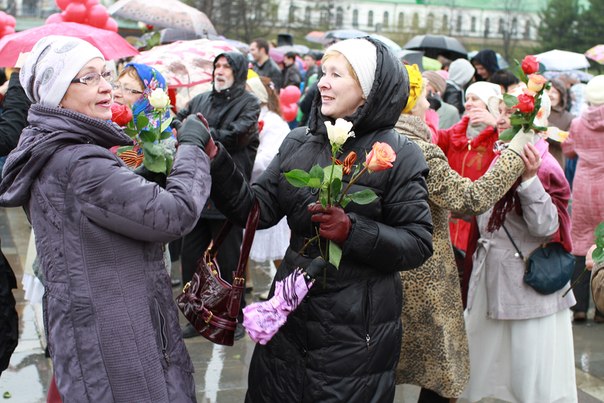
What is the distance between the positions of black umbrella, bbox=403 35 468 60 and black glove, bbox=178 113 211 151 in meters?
11.9

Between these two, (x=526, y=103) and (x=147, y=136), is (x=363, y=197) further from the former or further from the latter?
(x=526, y=103)

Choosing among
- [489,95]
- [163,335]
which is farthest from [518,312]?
[163,335]

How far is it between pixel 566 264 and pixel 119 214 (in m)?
2.55

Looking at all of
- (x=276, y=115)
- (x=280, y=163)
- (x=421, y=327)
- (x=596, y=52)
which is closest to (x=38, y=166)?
(x=280, y=163)

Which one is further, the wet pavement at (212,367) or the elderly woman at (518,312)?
the wet pavement at (212,367)

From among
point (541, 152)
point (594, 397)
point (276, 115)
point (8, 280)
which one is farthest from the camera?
point (276, 115)

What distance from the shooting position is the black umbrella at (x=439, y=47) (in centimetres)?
1405

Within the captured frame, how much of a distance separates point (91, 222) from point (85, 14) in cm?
474

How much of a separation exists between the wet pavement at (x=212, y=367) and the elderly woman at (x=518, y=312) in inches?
24.7

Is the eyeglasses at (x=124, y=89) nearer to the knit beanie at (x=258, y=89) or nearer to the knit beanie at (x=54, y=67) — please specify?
the knit beanie at (x=54, y=67)

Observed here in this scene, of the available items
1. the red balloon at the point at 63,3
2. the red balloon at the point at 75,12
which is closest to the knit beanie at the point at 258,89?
the red balloon at the point at 75,12

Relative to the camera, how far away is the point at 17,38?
17.6ft

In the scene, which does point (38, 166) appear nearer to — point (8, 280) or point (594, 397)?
point (8, 280)

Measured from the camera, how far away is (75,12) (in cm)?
660
